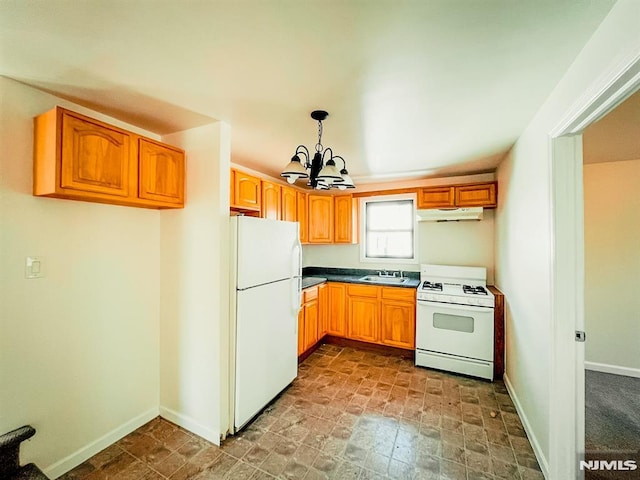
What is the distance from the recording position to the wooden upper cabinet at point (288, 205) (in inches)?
131

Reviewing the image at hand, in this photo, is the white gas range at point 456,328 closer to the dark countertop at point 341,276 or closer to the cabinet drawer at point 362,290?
the dark countertop at point 341,276

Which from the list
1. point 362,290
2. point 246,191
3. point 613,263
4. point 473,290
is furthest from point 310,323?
point 613,263

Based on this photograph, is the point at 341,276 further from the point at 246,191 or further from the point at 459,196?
the point at 246,191

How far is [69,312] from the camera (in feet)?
5.68

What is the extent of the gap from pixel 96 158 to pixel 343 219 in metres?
3.03

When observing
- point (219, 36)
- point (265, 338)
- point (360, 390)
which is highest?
point (219, 36)

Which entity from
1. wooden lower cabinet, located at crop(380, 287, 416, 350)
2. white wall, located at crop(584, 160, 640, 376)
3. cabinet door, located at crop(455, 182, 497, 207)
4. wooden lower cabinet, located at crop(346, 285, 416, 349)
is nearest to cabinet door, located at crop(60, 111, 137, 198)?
wooden lower cabinet, located at crop(346, 285, 416, 349)

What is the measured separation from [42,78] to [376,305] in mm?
3633

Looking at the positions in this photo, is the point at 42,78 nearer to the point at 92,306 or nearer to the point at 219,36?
the point at 219,36

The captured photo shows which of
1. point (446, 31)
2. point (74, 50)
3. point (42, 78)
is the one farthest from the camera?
point (42, 78)

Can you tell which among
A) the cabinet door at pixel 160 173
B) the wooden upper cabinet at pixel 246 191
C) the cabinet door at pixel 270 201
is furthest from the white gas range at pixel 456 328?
the cabinet door at pixel 160 173

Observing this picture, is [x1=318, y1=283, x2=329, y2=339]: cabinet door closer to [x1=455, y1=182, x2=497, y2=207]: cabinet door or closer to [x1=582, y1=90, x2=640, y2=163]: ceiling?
[x1=455, y1=182, x2=497, y2=207]: cabinet door

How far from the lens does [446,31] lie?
3.67 feet

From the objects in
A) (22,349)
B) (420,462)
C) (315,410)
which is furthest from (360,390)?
(22,349)
